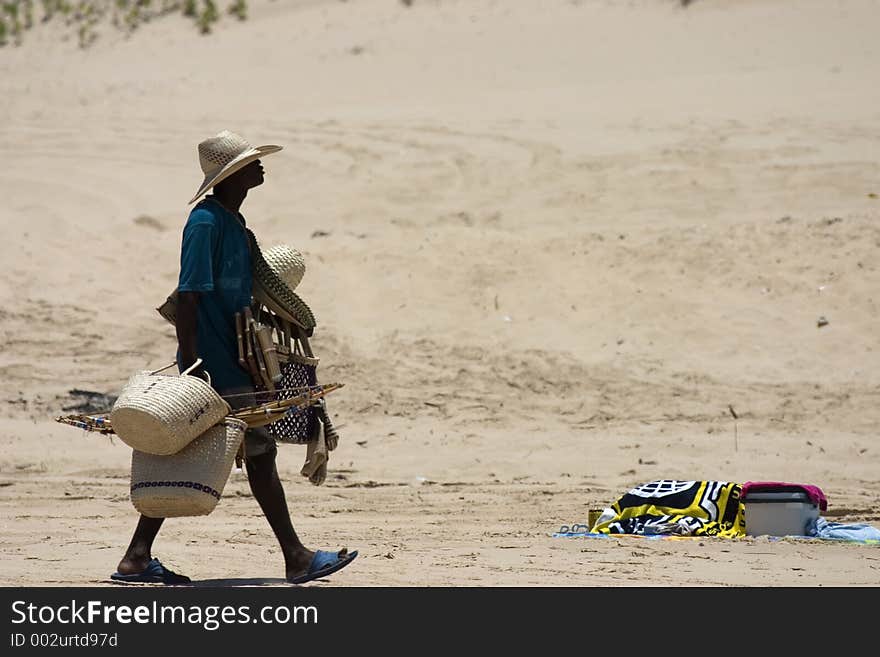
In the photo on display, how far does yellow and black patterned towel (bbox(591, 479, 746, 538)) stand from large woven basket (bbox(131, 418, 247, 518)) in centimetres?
262

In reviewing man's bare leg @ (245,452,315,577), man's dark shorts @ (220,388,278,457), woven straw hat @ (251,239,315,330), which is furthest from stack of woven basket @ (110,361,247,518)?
woven straw hat @ (251,239,315,330)

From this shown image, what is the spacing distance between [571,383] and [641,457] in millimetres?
1376

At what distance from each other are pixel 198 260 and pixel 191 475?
78 centimetres

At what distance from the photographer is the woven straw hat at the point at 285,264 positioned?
580 centimetres

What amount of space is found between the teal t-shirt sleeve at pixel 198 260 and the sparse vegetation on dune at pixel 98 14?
20298 millimetres

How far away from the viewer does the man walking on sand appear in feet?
17.3

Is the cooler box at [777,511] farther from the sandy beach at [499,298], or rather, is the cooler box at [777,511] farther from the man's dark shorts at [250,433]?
the man's dark shorts at [250,433]

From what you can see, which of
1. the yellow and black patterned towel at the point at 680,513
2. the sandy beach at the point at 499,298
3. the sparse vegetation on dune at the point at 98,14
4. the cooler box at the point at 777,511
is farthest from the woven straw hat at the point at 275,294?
the sparse vegetation on dune at the point at 98,14

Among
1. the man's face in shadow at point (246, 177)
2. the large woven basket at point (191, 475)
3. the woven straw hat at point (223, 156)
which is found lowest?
the large woven basket at point (191, 475)

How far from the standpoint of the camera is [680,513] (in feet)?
23.9

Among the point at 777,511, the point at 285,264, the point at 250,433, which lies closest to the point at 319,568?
the point at 250,433

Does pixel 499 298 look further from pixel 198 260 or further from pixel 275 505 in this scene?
pixel 198 260

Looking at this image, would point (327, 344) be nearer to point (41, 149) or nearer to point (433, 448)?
point (433, 448)

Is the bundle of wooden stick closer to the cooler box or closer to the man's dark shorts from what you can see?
the man's dark shorts
